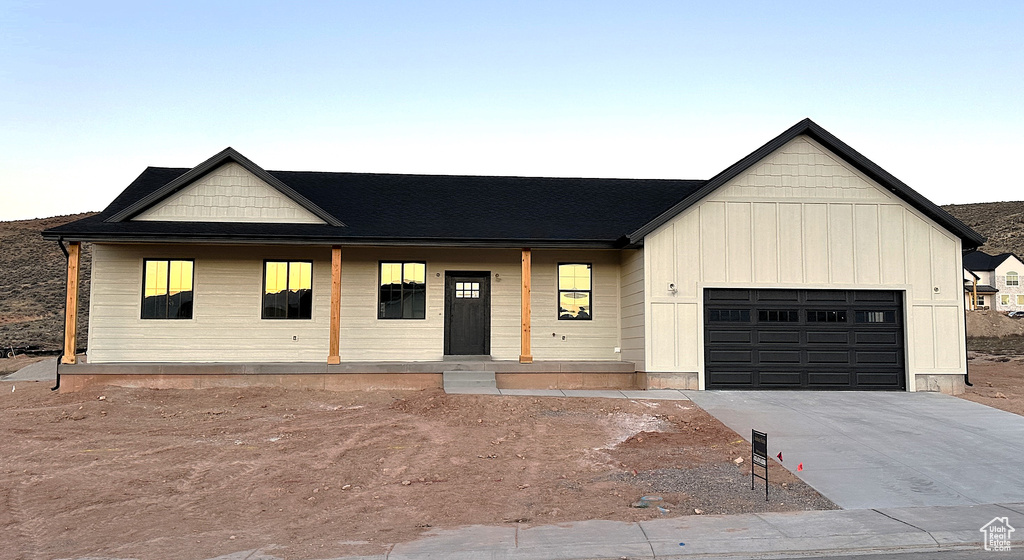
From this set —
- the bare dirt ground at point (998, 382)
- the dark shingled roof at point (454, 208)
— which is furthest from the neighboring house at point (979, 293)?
the dark shingled roof at point (454, 208)

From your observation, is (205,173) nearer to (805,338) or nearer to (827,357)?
(805,338)

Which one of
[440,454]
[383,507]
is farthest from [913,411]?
[383,507]

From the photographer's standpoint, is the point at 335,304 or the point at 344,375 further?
the point at 335,304

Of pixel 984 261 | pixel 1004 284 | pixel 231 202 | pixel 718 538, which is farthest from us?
pixel 984 261

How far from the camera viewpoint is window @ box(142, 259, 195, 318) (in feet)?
52.7

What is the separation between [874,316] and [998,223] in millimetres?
89700

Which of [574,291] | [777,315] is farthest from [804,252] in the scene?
[574,291]

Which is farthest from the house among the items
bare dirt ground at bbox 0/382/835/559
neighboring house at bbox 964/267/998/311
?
neighboring house at bbox 964/267/998/311

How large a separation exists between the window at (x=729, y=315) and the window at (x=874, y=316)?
2.33 meters

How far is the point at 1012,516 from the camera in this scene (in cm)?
720

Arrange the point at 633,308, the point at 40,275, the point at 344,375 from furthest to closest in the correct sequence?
the point at 40,275 → the point at 633,308 → the point at 344,375

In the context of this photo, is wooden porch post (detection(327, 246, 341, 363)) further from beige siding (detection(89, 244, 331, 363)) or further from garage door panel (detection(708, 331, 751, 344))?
garage door panel (detection(708, 331, 751, 344))

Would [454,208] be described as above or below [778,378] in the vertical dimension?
above

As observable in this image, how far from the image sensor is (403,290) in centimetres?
1672
